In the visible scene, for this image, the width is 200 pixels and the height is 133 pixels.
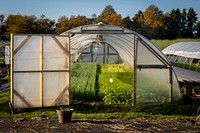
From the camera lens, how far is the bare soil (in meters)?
7.18

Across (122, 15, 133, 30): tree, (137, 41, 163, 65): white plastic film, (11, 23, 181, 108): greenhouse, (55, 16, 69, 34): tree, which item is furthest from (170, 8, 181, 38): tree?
(137, 41, 163, 65): white plastic film

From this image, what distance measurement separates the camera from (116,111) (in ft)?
31.4

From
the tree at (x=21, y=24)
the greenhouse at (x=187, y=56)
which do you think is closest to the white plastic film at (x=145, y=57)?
the greenhouse at (x=187, y=56)

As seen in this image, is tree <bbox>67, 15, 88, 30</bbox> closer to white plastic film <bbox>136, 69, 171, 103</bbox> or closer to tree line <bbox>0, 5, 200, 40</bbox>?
A: tree line <bbox>0, 5, 200, 40</bbox>

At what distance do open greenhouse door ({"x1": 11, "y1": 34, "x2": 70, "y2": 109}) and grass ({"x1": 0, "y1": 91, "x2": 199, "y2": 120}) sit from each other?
13.8 inches

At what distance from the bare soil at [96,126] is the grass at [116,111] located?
411 mm

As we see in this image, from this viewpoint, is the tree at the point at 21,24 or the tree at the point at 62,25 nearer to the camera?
the tree at the point at 21,24

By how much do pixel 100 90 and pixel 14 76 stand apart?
3.30 meters

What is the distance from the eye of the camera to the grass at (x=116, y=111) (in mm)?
8766

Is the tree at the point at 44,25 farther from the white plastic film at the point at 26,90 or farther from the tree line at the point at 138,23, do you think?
the white plastic film at the point at 26,90

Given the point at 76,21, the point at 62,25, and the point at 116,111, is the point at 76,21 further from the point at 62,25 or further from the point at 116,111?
the point at 116,111

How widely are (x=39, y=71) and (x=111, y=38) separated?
10872 mm

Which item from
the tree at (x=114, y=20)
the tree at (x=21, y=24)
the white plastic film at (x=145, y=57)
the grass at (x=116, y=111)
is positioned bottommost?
the grass at (x=116, y=111)

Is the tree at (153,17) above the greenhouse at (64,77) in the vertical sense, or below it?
above
